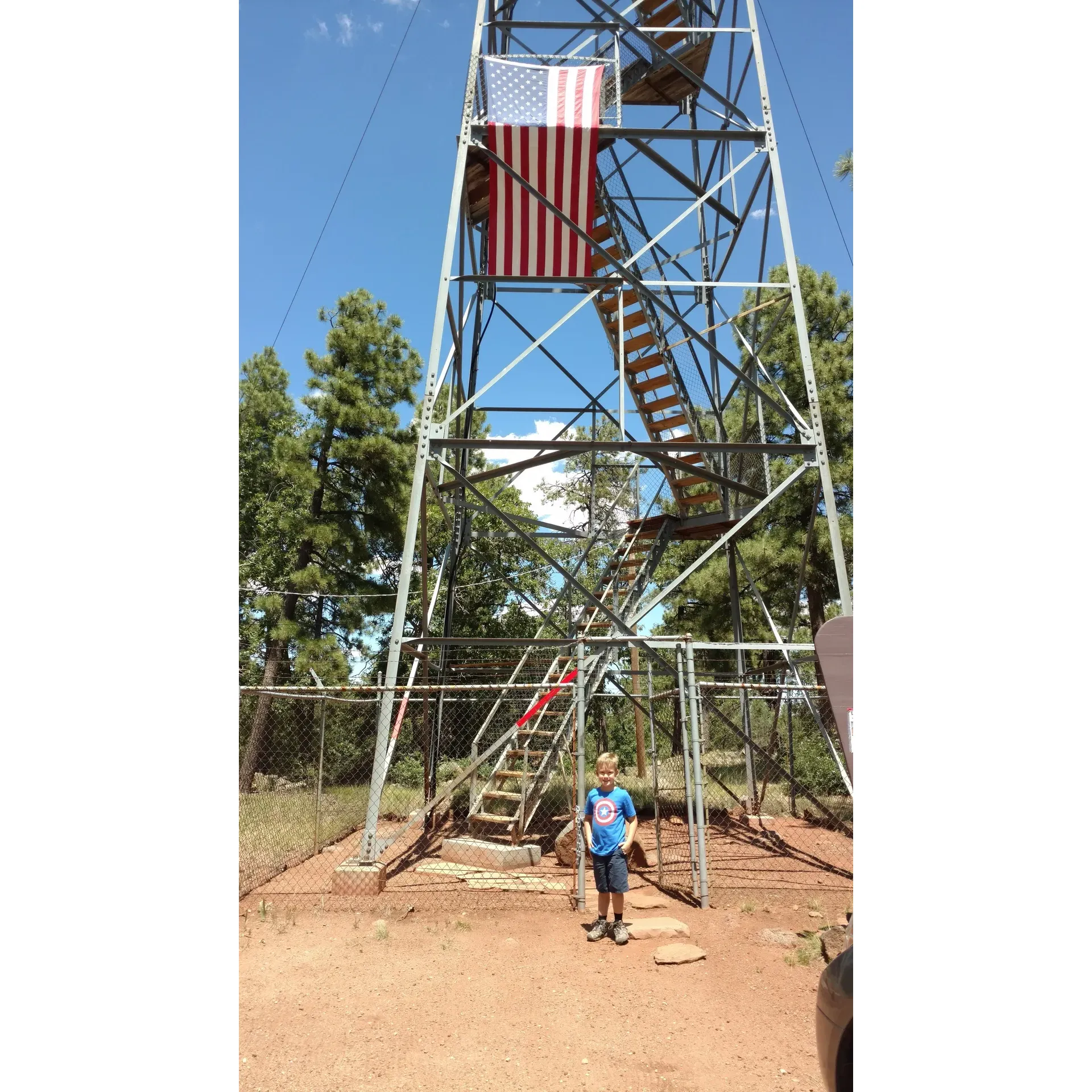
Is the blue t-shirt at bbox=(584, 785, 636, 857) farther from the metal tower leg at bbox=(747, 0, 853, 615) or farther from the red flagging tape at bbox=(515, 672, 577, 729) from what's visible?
the metal tower leg at bbox=(747, 0, 853, 615)

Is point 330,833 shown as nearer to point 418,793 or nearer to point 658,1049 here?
point 418,793

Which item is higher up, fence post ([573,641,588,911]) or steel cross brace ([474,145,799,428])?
steel cross brace ([474,145,799,428])

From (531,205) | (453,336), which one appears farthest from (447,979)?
(531,205)

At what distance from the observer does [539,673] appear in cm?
1355

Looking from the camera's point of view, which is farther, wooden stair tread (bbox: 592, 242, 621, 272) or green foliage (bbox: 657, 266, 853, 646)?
green foliage (bbox: 657, 266, 853, 646)

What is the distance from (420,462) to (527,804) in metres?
4.02

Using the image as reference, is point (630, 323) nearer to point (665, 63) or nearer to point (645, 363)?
point (645, 363)

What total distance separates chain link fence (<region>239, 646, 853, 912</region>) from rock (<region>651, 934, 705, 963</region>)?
1.28 metres

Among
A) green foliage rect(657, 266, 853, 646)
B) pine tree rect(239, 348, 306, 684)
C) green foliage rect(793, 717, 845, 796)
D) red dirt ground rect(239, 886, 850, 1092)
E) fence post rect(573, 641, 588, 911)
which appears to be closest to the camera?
red dirt ground rect(239, 886, 850, 1092)

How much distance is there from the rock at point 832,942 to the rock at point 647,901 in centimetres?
144

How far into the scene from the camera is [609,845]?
6613mm

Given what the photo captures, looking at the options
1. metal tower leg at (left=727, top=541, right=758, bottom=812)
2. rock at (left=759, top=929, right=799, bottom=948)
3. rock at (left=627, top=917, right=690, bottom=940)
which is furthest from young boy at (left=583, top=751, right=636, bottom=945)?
metal tower leg at (left=727, top=541, right=758, bottom=812)

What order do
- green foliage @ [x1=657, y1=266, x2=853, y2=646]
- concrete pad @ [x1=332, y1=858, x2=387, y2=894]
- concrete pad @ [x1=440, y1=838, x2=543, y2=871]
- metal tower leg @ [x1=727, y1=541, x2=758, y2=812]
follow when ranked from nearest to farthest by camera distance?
concrete pad @ [x1=332, y1=858, x2=387, y2=894]
concrete pad @ [x1=440, y1=838, x2=543, y2=871]
metal tower leg @ [x1=727, y1=541, x2=758, y2=812]
green foliage @ [x1=657, y1=266, x2=853, y2=646]

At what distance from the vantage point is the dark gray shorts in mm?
6566
